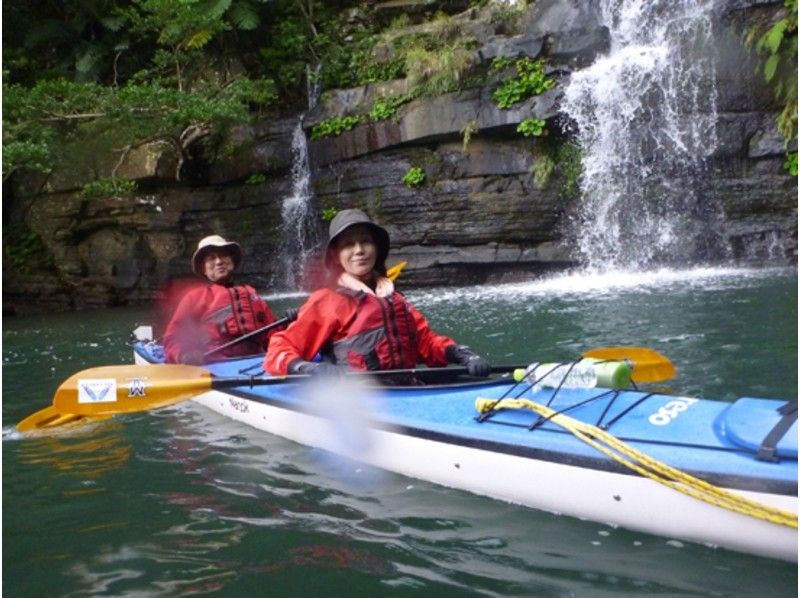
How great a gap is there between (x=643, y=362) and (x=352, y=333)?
64.5 inches

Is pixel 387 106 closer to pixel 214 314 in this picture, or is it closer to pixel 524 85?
pixel 524 85

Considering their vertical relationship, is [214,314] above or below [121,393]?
above

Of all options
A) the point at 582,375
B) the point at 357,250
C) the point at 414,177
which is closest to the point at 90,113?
the point at 414,177

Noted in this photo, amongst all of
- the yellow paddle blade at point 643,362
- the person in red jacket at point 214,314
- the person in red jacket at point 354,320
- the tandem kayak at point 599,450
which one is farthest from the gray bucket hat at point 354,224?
the person in red jacket at point 214,314

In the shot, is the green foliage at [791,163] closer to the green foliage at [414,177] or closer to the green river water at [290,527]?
the green foliage at [414,177]

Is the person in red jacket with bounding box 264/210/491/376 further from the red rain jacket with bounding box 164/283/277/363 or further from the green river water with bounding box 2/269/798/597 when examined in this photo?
the red rain jacket with bounding box 164/283/277/363

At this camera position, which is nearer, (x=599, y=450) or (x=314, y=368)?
(x=599, y=450)

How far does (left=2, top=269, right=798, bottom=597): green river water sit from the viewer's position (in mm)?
2811

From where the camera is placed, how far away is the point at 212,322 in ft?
19.9

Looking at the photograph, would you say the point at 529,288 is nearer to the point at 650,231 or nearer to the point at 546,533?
the point at 650,231

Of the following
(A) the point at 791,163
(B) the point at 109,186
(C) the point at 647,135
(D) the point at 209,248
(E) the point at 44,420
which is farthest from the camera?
(B) the point at 109,186

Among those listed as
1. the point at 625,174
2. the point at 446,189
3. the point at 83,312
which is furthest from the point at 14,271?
the point at 625,174

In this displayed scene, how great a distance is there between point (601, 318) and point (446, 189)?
6.13 meters

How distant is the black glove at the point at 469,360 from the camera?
13.7ft
